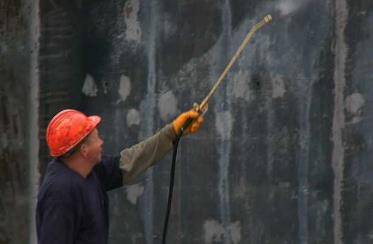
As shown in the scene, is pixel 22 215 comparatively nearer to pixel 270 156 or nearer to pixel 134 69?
pixel 134 69

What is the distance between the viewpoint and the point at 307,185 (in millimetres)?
4430

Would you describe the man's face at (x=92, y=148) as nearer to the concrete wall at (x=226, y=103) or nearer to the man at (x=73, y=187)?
the man at (x=73, y=187)

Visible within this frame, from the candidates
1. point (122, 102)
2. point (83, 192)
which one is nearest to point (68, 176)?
point (83, 192)

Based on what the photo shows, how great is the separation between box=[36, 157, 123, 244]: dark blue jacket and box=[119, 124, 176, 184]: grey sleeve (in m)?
0.22

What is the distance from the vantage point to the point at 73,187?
3.31 metres

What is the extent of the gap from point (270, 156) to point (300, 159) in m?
0.18

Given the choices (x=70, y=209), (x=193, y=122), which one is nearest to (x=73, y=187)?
(x=70, y=209)

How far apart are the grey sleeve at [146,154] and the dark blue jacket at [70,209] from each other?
0.22 metres

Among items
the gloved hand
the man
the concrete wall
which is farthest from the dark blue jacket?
the concrete wall

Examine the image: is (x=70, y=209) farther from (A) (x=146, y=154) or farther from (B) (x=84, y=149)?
(A) (x=146, y=154)

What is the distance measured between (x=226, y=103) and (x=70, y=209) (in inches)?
61.3

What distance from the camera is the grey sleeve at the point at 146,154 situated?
3680 millimetres

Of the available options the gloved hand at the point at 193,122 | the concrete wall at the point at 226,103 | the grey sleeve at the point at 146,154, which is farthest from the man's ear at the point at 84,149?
the concrete wall at the point at 226,103

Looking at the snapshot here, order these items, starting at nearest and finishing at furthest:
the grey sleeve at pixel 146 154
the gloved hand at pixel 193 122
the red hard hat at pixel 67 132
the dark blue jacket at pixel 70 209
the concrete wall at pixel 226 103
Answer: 1. the dark blue jacket at pixel 70 209
2. the red hard hat at pixel 67 132
3. the gloved hand at pixel 193 122
4. the grey sleeve at pixel 146 154
5. the concrete wall at pixel 226 103
